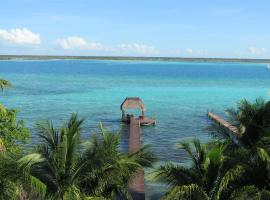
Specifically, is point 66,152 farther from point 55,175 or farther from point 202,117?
point 202,117

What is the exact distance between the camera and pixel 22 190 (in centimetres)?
1268

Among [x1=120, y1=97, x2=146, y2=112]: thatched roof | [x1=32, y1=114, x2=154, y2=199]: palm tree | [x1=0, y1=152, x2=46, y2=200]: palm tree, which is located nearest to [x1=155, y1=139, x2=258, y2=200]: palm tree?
[x1=32, y1=114, x2=154, y2=199]: palm tree

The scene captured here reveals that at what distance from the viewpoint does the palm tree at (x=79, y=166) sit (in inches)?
496

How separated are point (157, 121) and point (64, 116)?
10.9m

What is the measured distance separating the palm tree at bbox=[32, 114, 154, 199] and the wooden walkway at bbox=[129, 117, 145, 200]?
151 centimetres

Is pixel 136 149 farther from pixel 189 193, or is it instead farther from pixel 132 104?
pixel 189 193

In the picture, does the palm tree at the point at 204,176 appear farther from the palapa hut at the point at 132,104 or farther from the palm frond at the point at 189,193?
the palapa hut at the point at 132,104

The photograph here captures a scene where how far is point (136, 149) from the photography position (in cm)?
3203

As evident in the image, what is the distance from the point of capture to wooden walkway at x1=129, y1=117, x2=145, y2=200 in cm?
2138

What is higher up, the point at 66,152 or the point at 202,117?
the point at 66,152

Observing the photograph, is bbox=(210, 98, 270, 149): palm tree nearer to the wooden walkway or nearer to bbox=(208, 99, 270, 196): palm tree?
bbox=(208, 99, 270, 196): palm tree

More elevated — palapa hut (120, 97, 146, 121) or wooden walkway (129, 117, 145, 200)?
palapa hut (120, 97, 146, 121)

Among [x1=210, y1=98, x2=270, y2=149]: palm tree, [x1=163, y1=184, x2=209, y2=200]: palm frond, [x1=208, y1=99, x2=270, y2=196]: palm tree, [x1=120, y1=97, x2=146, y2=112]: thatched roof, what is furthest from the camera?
[x1=120, y1=97, x2=146, y2=112]: thatched roof

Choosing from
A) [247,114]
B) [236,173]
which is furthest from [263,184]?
[247,114]
